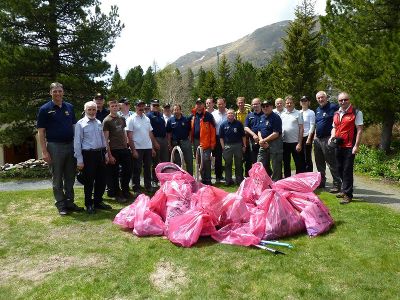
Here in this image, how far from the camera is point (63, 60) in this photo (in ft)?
48.5

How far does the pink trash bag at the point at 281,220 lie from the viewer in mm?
5039

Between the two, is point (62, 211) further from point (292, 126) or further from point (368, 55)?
point (368, 55)

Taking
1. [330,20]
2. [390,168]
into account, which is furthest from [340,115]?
[330,20]

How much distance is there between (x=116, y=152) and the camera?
724cm

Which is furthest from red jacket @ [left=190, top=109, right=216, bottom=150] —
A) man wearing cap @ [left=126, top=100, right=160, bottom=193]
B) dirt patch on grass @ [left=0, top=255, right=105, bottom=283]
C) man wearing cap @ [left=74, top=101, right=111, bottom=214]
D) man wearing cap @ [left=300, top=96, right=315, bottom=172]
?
dirt patch on grass @ [left=0, top=255, right=105, bottom=283]

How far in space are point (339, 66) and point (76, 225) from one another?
10220mm

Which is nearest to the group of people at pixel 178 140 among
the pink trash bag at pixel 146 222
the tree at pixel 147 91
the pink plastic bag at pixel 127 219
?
the pink plastic bag at pixel 127 219

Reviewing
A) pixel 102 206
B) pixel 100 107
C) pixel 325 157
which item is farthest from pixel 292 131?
pixel 102 206

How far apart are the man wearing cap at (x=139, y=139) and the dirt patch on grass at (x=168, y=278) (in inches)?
140

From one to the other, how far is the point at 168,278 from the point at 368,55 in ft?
32.0

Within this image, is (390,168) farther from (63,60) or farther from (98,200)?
(63,60)

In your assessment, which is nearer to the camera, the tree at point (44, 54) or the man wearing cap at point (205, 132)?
the man wearing cap at point (205, 132)

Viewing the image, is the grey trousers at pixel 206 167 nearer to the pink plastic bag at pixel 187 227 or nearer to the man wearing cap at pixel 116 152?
the man wearing cap at pixel 116 152

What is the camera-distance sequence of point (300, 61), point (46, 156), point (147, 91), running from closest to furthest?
1. point (46, 156)
2. point (300, 61)
3. point (147, 91)
